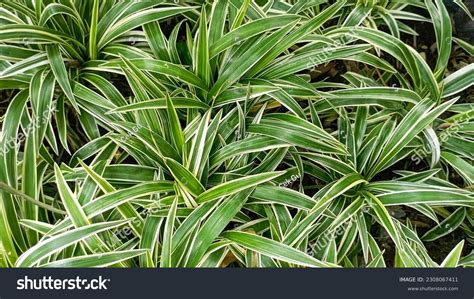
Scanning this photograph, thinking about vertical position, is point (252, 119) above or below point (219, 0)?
below

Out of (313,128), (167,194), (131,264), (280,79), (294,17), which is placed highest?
(294,17)

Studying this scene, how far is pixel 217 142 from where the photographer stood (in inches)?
38.8

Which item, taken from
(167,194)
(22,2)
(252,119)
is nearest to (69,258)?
(167,194)

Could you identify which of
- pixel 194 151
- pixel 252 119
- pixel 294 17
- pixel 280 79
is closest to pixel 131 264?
pixel 194 151

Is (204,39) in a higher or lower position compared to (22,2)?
lower

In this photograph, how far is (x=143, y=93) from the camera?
3.13 feet

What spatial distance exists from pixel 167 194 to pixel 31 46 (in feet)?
1.46

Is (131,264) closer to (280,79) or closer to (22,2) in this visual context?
(280,79)

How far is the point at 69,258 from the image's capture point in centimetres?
87

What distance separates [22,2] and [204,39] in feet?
1.42

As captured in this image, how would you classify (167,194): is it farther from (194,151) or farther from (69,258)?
(69,258)

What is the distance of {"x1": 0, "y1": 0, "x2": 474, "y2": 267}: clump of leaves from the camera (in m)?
0.90

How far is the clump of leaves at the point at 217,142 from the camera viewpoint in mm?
903

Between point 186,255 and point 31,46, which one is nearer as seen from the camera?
point 186,255
